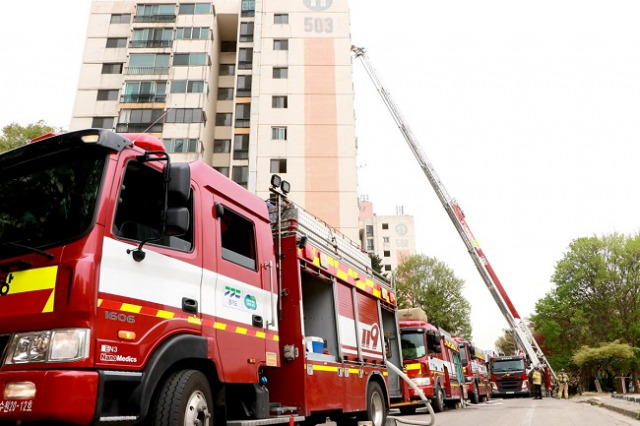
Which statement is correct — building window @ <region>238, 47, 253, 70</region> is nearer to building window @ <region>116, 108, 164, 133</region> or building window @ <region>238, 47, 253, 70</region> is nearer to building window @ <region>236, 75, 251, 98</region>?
building window @ <region>236, 75, 251, 98</region>

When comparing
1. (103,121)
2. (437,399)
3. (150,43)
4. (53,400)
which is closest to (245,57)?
(150,43)

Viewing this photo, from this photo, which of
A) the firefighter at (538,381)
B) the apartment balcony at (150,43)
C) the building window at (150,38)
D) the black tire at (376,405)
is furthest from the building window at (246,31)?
the black tire at (376,405)

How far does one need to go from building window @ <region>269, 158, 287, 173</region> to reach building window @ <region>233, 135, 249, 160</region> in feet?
10.2

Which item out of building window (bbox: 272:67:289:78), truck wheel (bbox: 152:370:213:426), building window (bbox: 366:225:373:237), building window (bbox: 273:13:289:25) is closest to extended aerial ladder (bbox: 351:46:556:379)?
building window (bbox: 272:67:289:78)

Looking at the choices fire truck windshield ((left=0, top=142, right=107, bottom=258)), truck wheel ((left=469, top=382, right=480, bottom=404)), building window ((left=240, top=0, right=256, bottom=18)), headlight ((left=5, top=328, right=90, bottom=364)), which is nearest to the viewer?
headlight ((left=5, top=328, right=90, bottom=364))

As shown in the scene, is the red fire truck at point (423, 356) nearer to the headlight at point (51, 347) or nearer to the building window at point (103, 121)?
the headlight at point (51, 347)

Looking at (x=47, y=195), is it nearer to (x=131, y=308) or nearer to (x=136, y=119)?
(x=131, y=308)

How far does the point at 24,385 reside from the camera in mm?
3295

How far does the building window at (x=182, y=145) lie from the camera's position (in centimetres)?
3362

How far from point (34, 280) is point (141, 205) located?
38.8 inches

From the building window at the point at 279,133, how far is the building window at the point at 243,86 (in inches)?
194

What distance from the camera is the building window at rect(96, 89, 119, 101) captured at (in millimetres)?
35594

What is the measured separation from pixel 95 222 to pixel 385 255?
80662 mm

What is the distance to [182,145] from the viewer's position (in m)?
33.7
